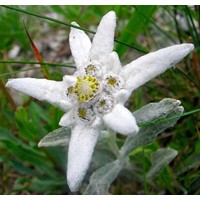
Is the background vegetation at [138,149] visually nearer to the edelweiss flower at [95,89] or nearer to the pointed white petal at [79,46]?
the pointed white petal at [79,46]

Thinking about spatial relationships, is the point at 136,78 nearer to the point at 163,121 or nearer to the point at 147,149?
the point at 163,121

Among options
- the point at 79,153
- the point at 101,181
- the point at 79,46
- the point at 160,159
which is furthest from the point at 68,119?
the point at 160,159

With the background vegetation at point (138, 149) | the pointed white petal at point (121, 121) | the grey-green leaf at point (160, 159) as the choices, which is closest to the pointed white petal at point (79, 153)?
the pointed white petal at point (121, 121)

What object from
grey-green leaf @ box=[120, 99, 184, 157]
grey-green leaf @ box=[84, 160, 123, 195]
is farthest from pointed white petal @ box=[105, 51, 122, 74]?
grey-green leaf @ box=[84, 160, 123, 195]

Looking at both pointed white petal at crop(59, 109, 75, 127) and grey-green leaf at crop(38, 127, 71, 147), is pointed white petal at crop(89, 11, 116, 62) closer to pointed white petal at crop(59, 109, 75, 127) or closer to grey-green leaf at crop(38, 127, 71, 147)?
pointed white petal at crop(59, 109, 75, 127)

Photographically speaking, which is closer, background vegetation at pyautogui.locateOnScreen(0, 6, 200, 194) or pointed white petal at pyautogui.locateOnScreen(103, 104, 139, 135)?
pointed white petal at pyautogui.locateOnScreen(103, 104, 139, 135)

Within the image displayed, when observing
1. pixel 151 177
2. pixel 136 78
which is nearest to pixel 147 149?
pixel 151 177
